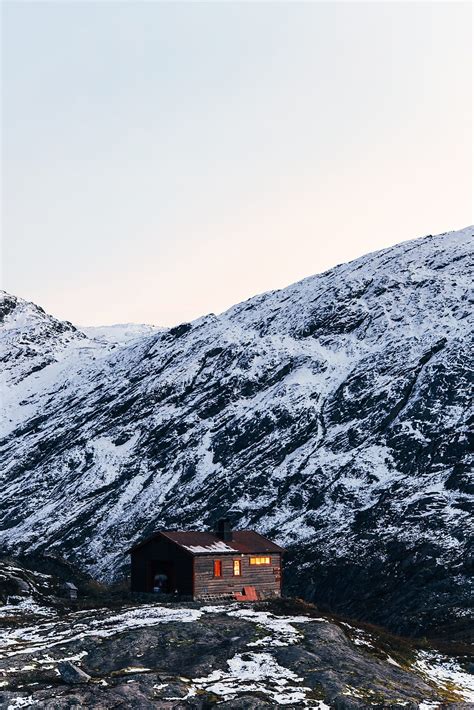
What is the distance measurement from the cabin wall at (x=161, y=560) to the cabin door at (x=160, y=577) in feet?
0.26

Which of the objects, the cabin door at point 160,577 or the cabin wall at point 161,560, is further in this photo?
the cabin door at point 160,577

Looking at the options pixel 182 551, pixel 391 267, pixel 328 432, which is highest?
pixel 391 267

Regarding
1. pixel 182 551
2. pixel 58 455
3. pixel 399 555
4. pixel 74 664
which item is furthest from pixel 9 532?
pixel 74 664

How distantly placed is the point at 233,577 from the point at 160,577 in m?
5.82

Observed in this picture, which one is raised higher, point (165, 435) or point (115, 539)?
point (165, 435)

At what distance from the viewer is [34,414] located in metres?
192

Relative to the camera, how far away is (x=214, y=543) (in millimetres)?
66375

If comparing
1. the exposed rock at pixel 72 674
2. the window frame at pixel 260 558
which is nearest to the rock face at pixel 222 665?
the exposed rock at pixel 72 674

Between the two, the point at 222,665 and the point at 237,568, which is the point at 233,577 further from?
the point at 222,665

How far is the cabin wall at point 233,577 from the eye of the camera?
62884 mm

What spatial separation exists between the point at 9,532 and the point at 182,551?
85.3m

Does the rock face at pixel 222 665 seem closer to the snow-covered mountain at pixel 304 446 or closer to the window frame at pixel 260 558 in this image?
the window frame at pixel 260 558

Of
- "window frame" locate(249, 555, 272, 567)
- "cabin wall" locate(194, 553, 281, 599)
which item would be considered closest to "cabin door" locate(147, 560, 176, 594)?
"cabin wall" locate(194, 553, 281, 599)

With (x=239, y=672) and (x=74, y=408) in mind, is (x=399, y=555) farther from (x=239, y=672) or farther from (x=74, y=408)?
(x=74, y=408)
